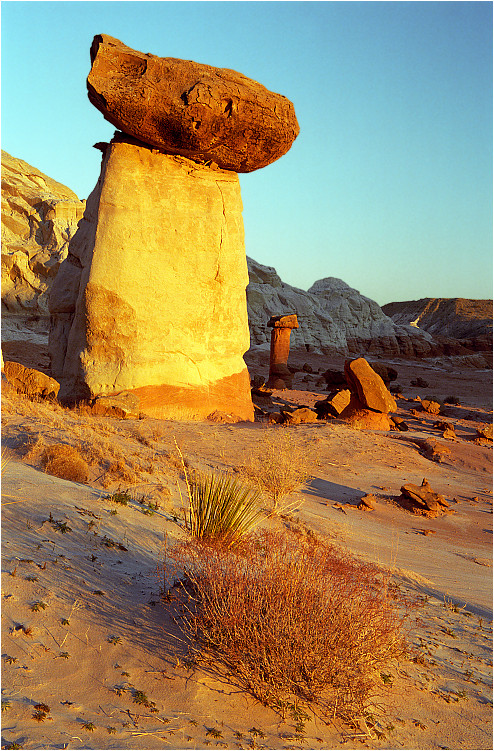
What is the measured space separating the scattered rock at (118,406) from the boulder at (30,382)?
0.75 metres

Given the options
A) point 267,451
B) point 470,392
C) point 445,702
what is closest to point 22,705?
point 445,702

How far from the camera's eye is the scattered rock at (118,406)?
9.37 metres

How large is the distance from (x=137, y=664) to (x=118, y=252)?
809cm

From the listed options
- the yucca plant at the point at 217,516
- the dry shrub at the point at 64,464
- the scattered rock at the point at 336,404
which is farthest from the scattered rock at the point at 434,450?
the yucca plant at the point at 217,516

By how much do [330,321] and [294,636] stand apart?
38692 mm

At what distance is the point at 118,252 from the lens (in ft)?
32.3

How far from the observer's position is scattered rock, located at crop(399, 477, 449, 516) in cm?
734

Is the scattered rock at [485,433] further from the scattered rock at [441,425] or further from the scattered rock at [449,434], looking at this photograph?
the scattered rock at [441,425]

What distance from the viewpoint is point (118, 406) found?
9484mm

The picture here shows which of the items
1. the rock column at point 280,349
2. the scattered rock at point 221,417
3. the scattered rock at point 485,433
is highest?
the rock column at point 280,349

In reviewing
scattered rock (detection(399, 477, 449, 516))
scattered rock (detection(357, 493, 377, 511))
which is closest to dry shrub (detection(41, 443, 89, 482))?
scattered rock (detection(357, 493, 377, 511))

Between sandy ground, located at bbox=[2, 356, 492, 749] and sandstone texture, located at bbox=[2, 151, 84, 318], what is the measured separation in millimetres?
21594

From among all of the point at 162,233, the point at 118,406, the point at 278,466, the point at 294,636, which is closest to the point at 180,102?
the point at 162,233

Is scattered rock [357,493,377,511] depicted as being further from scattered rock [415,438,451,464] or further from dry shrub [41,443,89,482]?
dry shrub [41,443,89,482]
